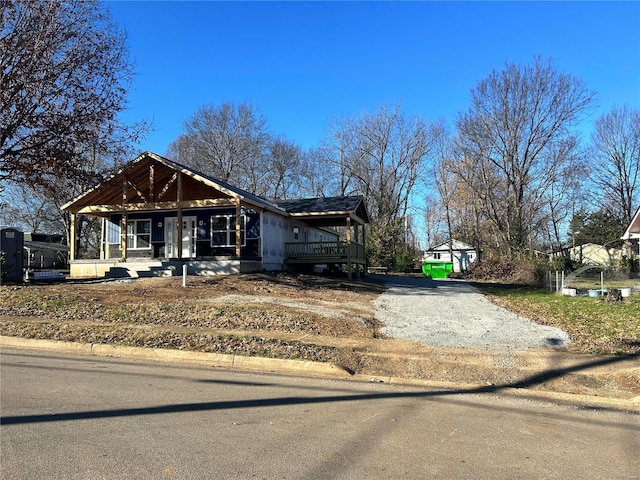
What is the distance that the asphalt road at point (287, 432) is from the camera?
12.6 feet

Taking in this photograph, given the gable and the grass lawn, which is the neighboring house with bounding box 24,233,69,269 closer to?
the grass lawn

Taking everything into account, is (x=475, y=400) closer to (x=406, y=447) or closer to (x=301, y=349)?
(x=406, y=447)

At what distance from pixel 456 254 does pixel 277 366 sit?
54616mm

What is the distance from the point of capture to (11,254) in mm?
17797

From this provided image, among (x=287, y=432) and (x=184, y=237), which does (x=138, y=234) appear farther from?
(x=287, y=432)

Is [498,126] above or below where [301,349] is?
above

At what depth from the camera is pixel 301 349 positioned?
26.9 feet

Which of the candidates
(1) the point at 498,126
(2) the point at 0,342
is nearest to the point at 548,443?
(2) the point at 0,342

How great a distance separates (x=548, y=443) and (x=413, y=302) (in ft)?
36.8

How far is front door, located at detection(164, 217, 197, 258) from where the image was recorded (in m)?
24.9

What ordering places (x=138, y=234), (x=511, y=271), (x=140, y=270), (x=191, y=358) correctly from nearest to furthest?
(x=191, y=358), (x=140, y=270), (x=138, y=234), (x=511, y=271)

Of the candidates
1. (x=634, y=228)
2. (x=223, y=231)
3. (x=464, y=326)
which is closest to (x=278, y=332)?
(x=464, y=326)

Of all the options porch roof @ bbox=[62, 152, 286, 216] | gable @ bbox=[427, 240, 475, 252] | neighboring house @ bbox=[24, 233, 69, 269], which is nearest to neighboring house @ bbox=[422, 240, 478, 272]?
gable @ bbox=[427, 240, 475, 252]

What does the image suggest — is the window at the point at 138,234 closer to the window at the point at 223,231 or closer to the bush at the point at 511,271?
the window at the point at 223,231
